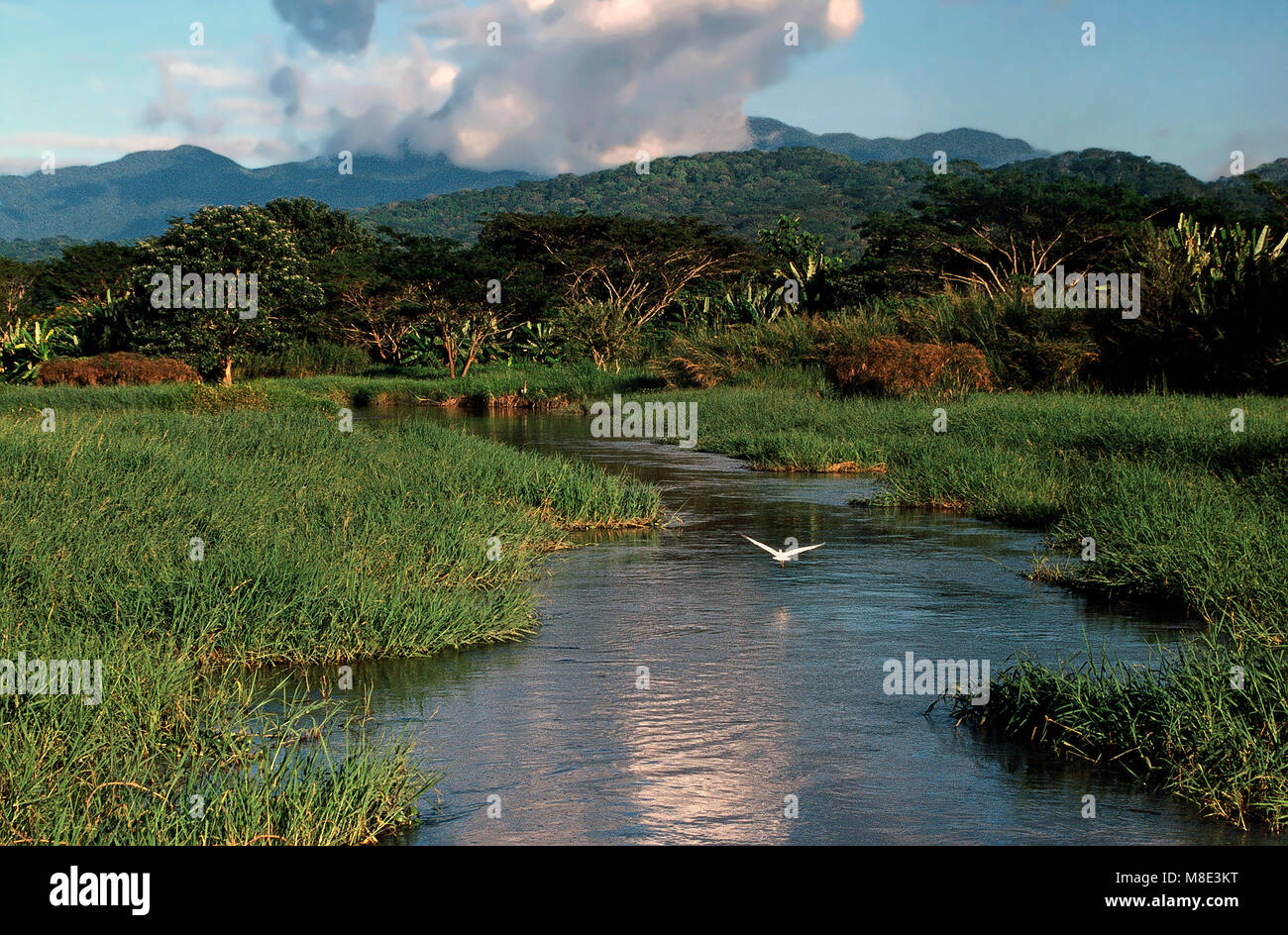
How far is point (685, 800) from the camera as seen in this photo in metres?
6.27

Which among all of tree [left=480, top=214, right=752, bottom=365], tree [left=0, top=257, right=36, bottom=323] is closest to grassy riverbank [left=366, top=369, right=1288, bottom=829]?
tree [left=480, top=214, right=752, bottom=365]

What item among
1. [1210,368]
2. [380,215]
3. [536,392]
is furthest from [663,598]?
[380,215]

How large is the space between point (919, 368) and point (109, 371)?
25.9 metres

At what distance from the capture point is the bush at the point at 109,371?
40500mm

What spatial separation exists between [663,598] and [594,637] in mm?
1663

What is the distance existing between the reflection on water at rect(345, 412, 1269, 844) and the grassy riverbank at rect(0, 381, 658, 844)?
44cm

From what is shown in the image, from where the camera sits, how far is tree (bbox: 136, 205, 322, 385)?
43.4 metres

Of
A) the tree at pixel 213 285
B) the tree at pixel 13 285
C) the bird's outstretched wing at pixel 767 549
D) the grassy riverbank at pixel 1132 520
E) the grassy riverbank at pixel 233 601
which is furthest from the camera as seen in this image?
the tree at pixel 13 285

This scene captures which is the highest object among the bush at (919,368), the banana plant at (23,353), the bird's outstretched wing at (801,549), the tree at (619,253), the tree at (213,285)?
the tree at (619,253)

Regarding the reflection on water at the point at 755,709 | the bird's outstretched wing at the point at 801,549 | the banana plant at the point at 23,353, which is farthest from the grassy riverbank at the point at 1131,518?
the banana plant at the point at 23,353

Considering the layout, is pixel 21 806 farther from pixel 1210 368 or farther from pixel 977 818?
pixel 1210 368

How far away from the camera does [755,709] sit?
7.90 meters

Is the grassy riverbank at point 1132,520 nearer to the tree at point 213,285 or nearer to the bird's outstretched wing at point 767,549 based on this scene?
the bird's outstretched wing at point 767,549

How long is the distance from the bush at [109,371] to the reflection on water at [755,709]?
30.8m
